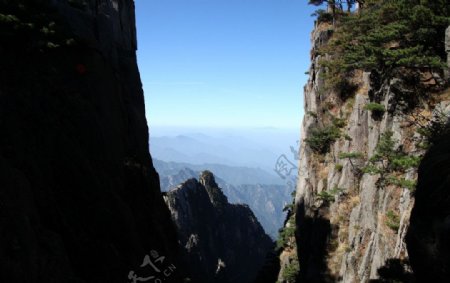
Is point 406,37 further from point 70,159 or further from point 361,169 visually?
point 70,159

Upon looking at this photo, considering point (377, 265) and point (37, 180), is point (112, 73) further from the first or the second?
point (377, 265)

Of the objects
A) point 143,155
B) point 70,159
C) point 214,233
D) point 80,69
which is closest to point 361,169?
point 143,155

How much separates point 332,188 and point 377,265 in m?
9.54

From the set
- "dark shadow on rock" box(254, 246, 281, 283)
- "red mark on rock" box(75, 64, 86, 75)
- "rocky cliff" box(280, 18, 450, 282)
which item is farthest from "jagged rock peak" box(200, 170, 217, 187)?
"red mark on rock" box(75, 64, 86, 75)

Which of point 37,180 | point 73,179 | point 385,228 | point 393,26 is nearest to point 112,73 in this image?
point 73,179

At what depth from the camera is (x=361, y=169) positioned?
2373cm

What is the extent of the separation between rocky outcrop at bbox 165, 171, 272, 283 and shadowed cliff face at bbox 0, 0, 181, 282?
157ft

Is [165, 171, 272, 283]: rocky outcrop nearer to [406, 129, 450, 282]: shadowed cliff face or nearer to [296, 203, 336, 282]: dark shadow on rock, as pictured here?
[296, 203, 336, 282]: dark shadow on rock

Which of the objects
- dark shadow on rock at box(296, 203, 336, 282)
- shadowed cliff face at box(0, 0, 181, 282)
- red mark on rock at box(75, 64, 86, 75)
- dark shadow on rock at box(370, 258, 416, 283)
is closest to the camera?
shadowed cliff face at box(0, 0, 181, 282)

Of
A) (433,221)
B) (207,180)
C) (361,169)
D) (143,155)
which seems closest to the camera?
(433,221)

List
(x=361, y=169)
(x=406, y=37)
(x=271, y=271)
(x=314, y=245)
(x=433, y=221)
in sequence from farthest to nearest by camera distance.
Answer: (x=271, y=271)
(x=314, y=245)
(x=361, y=169)
(x=406, y=37)
(x=433, y=221)

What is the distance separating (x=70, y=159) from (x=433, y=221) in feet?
47.5

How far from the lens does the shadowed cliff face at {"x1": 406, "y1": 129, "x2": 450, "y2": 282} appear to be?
30.2 ft

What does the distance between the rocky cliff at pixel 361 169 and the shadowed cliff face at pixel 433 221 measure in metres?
5.48
